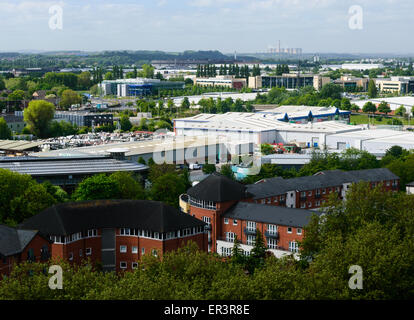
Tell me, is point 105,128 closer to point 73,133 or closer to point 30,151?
point 73,133

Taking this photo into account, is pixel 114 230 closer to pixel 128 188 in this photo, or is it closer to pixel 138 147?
pixel 128 188

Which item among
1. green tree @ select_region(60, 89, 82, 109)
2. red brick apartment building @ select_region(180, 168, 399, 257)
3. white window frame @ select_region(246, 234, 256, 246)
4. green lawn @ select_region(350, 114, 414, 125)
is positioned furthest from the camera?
green tree @ select_region(60, 89, 82, 109)

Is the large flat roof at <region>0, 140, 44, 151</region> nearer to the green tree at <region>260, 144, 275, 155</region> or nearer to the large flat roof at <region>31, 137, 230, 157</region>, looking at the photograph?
the large flat roof at <region>31, 137, 230, 157</region>

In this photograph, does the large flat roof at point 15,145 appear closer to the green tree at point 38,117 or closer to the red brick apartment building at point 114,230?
the green tree at point 38,117

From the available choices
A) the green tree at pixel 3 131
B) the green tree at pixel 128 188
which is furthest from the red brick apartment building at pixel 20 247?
the green tree at pixel 3 131

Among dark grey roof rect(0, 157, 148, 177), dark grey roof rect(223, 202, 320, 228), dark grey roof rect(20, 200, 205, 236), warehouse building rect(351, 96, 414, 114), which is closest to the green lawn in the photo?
warehouse building rect(351, 96, 414, 114)

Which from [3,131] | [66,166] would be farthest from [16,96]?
[66,166]
